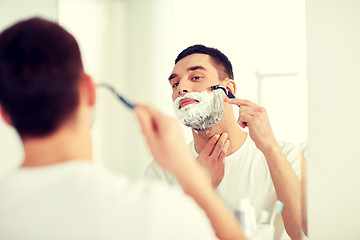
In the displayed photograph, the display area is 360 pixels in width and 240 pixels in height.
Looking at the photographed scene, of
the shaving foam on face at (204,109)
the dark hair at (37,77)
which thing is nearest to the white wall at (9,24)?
the shaving foam on face at (204,109)

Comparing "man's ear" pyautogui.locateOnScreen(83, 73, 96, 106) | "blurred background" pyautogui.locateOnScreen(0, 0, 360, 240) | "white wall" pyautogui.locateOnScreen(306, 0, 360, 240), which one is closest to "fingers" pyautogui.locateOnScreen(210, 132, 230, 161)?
"blurred background" pyautogui.locateOnScreen(0, 0, 360, 240)

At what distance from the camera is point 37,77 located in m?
0.55

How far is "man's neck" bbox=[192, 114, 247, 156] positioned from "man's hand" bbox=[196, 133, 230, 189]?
0.01m

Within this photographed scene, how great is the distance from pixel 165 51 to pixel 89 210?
826 millimetres

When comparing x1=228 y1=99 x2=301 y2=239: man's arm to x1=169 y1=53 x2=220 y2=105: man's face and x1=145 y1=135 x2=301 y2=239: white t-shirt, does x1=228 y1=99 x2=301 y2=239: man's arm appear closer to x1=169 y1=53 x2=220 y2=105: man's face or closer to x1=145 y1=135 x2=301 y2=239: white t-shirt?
x1=145 y1=135 x2=301 y2=239: white t-shirt

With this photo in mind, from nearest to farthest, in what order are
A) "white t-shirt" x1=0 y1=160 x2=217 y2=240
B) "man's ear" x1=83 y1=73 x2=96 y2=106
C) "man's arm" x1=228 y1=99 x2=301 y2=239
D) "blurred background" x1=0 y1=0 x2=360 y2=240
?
"white t-shirt" x1=0 y1=160 x2=217 y2=240
"man's ear" x1=83 y1=73 x2=96 y2=106
"man's arm" x1=228 y1=99 x2=301 y2=239
"blurred background" x1=0 y1=0 x2=360 y2=240

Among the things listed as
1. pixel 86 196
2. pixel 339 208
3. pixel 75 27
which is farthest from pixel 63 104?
pixel 339 208

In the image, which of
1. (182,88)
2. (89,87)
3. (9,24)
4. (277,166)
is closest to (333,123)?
(277,166)

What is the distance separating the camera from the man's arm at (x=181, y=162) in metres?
0.64

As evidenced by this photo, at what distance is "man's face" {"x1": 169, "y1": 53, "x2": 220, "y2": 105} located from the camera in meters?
1.21

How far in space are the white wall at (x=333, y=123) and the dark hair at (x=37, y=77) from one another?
3.08 ft

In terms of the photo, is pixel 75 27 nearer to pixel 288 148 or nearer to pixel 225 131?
pixel 225 131

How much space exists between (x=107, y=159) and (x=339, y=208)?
821 mm

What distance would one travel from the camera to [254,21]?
3.92 feet
